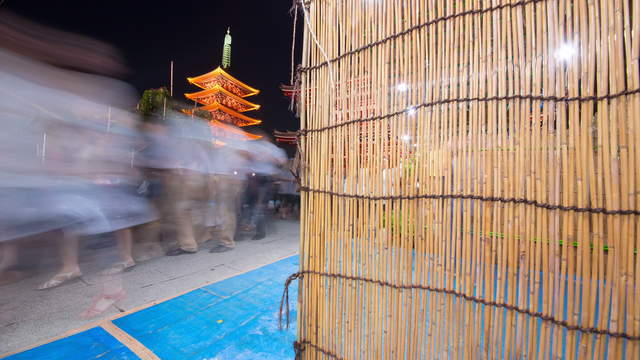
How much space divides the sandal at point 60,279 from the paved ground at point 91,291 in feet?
0.27

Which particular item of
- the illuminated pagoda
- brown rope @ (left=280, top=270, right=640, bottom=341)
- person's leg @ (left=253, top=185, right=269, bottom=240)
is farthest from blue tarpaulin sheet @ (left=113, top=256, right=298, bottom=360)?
the illuminated pagoda

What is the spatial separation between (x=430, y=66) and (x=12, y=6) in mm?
3880

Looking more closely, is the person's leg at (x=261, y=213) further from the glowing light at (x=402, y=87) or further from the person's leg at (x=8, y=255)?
the glowing light at (x=402, y=87)

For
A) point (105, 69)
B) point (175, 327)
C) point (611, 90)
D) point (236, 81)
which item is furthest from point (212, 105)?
point (611, 90)

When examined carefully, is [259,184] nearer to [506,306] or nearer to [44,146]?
[44,146]

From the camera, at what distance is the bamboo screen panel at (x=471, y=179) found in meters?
0.81

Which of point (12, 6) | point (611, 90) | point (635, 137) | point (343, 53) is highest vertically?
point (12, 6)

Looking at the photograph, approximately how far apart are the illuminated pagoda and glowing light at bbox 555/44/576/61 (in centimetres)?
2189

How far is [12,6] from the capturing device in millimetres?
2672

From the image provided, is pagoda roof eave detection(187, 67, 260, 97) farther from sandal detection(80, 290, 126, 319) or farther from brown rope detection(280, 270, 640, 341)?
brown rope detection(280, 270, 640, 341)

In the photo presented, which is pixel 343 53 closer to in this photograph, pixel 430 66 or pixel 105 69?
pixel 430 66

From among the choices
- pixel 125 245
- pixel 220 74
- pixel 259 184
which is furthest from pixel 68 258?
pixel 220 74

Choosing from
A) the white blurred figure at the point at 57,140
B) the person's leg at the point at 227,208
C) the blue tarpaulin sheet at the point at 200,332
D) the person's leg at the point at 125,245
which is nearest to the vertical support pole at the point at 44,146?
the white blurred figure at the point at 57,140

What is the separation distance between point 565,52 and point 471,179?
1.49 feet
